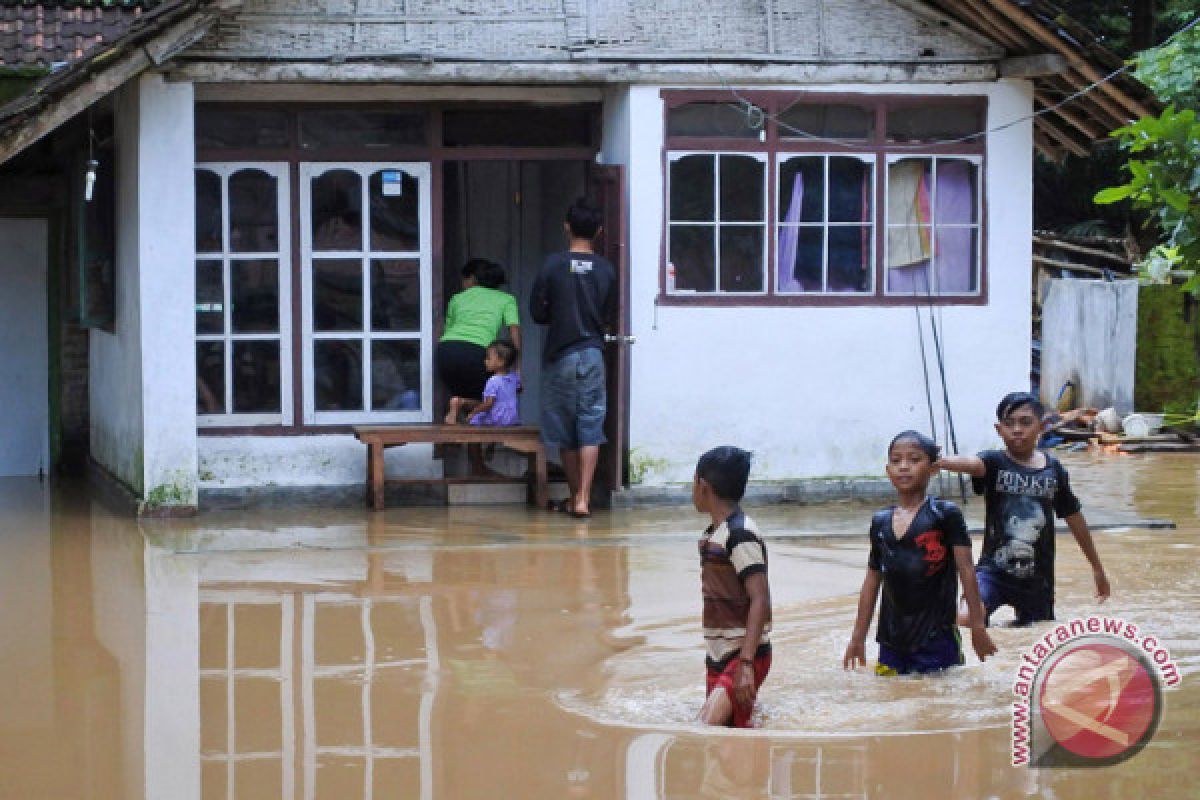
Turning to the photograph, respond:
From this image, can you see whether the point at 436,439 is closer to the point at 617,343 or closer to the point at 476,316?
the point at 476,316

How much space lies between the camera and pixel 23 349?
1581 cm

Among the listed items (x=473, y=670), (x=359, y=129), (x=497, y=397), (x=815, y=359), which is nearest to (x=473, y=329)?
(x=497, y=397)

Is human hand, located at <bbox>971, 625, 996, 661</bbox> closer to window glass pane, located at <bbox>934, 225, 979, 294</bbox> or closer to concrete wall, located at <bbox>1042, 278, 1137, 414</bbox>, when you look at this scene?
window glass pane, located at <bbox>934, 225, 979, 294</bbox>

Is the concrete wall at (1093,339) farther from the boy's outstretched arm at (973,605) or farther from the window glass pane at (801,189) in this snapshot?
the boy's outstretched arm at (973,605)

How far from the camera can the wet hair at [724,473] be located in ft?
22.5

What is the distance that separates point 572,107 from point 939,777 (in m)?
8.95

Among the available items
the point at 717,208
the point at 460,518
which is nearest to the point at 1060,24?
the point at 717,208

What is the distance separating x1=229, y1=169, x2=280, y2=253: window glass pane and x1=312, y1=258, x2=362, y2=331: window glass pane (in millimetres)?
397

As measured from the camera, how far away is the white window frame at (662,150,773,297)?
43.3 feet

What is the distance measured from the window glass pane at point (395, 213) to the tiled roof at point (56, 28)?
2.27 meters

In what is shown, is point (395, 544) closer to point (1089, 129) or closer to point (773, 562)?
point (773, 562)

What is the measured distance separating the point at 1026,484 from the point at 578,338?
4782 millimetres

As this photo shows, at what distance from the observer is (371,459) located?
13055mm

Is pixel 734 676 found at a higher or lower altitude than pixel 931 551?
lower
